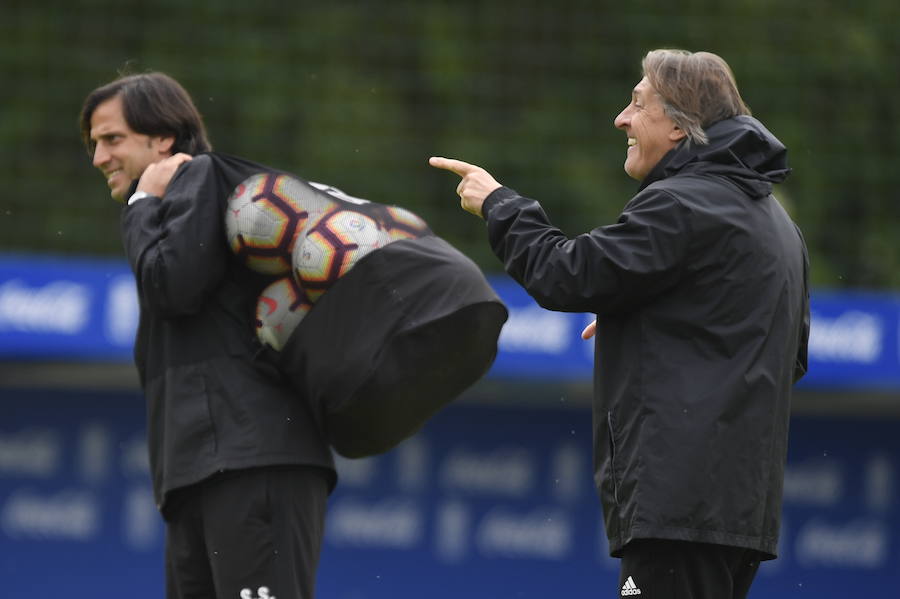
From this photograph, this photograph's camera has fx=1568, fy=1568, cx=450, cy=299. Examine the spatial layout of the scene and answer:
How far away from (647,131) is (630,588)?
3.55ft

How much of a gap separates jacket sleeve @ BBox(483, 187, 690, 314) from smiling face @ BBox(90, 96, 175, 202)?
4.33ft

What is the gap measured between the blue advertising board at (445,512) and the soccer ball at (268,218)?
410 cm

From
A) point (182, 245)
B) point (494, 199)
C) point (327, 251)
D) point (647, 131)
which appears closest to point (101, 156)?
point (182, 245)

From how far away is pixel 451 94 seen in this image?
12.6m

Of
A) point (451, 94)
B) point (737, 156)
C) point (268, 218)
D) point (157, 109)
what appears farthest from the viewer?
point (451, 94)

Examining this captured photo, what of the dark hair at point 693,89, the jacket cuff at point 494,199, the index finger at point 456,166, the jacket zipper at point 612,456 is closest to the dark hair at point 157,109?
the index finger at point 456,166

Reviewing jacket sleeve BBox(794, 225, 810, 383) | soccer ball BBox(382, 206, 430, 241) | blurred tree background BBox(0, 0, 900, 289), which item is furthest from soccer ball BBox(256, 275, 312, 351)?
blurred tree background BBox(0, 0, 900, 289)

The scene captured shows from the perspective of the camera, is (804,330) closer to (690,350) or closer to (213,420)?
(690,350)

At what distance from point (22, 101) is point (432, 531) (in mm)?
6253

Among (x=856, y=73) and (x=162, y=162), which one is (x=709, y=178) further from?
(x=856, y=73)

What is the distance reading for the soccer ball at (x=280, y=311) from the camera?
406 centimetres

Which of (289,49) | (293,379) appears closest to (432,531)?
(293,379)

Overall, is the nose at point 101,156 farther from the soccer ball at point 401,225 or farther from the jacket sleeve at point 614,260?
the jacket sleeve at point 614,260

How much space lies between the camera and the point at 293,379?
4.10 metres
